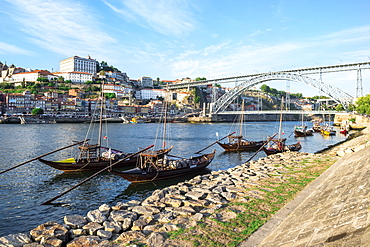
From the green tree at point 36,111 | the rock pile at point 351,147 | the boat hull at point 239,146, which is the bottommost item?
the boat hull at point 239,146

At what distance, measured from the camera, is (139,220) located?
305 inches

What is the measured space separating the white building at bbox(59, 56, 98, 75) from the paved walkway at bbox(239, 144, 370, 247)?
134 m

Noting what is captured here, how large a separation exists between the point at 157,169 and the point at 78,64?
126 metres

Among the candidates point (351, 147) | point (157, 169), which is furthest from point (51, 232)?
point (351, 147)

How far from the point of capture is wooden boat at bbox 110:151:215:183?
15156 millimetres

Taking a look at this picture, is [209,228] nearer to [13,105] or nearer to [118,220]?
[118,220]

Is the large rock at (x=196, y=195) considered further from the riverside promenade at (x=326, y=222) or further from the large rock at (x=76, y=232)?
the large rock at (x=76, y=232)

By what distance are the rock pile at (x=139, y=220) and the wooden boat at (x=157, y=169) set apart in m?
4.64

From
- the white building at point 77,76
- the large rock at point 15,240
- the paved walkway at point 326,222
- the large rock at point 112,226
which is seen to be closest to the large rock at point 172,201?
the large rock at point 112,226

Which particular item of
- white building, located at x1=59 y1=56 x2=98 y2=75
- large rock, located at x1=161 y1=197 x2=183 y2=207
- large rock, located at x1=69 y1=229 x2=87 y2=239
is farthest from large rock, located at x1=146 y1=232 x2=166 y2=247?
white building, located at x1=59 y1=56 x2=98 y2=75

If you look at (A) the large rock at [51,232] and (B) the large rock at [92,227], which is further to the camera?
(B) the large rock at [92,227]

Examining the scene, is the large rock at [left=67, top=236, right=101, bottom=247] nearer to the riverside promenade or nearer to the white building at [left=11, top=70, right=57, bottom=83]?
the riverside promenade

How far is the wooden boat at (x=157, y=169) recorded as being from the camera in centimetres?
1516

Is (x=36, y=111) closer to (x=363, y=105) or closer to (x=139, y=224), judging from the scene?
(x=139, y=224)
